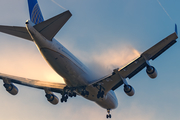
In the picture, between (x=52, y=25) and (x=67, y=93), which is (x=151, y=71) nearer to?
(x=67, y=93)

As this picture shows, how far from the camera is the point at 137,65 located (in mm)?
19484

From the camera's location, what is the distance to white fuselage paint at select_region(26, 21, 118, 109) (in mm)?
16219

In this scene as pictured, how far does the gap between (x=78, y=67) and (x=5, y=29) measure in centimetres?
652

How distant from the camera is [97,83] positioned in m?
20.3

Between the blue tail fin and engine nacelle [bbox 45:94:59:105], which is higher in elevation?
the blue tail fin

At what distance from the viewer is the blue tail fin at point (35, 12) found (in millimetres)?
20109

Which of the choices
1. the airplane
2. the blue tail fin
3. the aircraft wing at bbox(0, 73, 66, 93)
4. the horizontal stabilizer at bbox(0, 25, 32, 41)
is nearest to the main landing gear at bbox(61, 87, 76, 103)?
the airplane

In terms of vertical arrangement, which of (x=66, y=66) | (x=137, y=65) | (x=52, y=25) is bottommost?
(x=137, y=65)

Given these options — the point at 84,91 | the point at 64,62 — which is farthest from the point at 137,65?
the point at 64,62

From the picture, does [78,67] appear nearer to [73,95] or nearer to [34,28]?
[73,95]

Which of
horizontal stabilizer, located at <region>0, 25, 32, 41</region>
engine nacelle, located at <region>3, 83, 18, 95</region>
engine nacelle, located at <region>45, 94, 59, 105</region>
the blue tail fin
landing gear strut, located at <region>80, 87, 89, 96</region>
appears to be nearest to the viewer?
horizontal stabilizer, located at <region>0, 25, 32, 41</region>

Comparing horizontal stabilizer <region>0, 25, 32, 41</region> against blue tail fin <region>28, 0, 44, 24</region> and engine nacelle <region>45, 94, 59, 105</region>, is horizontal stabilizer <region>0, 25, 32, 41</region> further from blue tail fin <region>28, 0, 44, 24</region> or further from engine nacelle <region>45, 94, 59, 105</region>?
A: engine nacelle <region>45, 94, 59, 105</region>

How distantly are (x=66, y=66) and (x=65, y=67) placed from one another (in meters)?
0.11

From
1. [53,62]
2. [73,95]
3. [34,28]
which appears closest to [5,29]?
[34,28]
